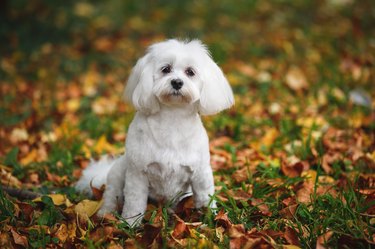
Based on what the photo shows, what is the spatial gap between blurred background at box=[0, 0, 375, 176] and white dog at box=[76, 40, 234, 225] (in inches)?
24.3

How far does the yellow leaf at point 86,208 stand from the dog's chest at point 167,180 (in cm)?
37

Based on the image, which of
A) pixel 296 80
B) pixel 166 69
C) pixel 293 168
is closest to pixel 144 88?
pixel 166 69

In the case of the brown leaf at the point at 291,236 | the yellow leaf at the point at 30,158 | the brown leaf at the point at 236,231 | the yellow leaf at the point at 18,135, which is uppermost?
the yellow leaf at the point at 18,135

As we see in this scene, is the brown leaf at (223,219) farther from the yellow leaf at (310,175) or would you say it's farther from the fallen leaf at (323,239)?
the yellow leaf at (310,175)

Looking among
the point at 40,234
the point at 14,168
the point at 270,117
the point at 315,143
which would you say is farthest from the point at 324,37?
the point at 40,234

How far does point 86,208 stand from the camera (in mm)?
3018

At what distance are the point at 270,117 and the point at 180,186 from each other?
217cm

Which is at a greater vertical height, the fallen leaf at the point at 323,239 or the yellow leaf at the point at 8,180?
the yellow leaf at the point at 8,180

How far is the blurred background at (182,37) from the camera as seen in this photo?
4.51 meters

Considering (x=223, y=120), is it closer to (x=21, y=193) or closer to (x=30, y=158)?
(x=30, y=158)

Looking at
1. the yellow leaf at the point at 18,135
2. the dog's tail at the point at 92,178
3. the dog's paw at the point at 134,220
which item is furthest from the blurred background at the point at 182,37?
the dog's paw at the point at 134,220

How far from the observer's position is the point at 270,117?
4.89m

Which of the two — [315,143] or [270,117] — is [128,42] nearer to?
[270,117]

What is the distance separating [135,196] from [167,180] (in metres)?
0.23
